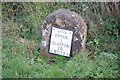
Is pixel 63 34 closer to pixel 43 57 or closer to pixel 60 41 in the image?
pixel 60 41

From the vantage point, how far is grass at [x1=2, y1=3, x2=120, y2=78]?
4.45 meters

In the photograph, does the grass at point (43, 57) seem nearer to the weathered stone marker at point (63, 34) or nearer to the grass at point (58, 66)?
the grass at point (58, 66)

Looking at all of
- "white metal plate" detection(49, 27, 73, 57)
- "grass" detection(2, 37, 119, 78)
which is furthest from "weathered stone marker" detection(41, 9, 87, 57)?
"grass" detection(2, 37, 119, 78)

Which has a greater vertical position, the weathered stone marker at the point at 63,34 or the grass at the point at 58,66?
the weathered stone marker at the point at 63,34

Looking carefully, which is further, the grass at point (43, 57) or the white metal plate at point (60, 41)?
the white metal plate at point (60, 41)

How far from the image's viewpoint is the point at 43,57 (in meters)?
4.98

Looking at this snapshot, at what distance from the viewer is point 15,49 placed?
5012mm

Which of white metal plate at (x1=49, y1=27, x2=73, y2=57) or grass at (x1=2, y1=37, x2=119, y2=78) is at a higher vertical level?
white metal plate at (x1=49, y1=27, x2=73, y2=57)

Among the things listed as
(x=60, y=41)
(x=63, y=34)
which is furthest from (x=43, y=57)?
(x=63, y=34)

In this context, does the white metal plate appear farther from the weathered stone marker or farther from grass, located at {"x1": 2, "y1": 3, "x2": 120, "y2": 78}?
grass, located at {"x1": 2, "y1": 3, "x2": 120, "y2": 78}

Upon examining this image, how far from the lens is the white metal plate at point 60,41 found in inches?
193

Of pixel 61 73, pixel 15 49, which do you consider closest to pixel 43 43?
pixel 15 49

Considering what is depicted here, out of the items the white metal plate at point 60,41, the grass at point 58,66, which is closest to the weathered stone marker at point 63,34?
the white metal plate at point 60,41

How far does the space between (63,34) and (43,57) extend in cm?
44
